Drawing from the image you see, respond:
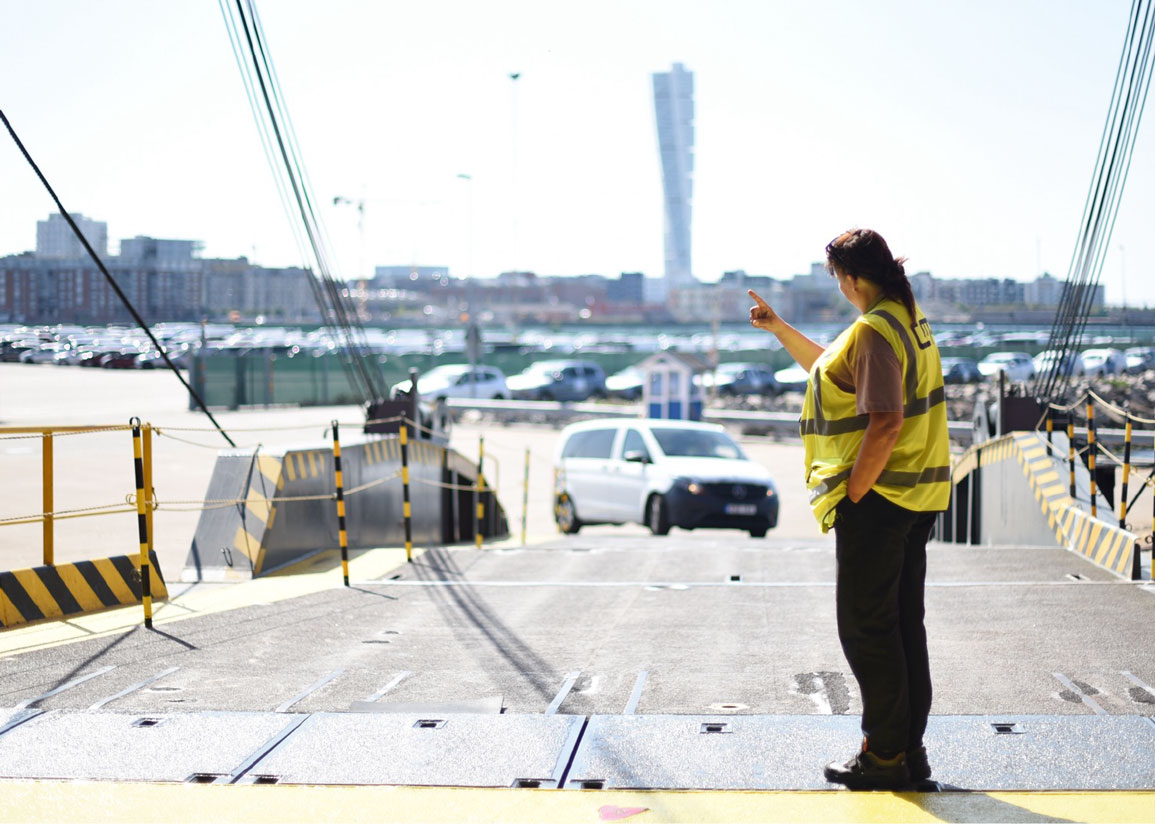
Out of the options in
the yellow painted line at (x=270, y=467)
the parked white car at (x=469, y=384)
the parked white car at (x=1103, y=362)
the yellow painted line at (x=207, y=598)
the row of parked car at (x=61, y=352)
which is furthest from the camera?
the parked white car at (x=1103, y=362)

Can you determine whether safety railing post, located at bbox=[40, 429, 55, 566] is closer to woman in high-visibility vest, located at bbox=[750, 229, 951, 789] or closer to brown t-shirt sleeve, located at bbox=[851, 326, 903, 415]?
woman in high-visibility vest, located at bbox=[750, 229, 951, 789]

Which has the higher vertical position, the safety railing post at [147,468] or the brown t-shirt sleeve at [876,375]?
the brown t-shirt sleeve at [876,375]

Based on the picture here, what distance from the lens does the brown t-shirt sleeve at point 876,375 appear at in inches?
144

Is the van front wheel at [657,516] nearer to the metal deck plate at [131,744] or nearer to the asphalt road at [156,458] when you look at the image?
the asphalt road at [156,458]

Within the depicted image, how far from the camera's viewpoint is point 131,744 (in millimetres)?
4480

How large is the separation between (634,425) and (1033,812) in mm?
12767

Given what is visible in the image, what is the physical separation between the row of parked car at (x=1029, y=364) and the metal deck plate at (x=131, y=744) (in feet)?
149

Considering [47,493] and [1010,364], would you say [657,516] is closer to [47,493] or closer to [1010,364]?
[47,493]

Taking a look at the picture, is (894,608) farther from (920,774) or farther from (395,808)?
(395,808)

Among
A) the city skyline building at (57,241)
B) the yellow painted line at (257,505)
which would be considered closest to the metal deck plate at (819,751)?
the yellow painted line at (257,505)

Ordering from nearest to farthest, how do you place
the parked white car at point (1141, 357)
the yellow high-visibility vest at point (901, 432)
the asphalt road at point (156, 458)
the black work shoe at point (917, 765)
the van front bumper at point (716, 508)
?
the yellow high-visibility vest at point (901, 432) < the black work shoe at point (917, 765) < the asphalt road at point (156, 458) < the van front bumper at point (716, 508) < the parked white car at point (1141, 357)

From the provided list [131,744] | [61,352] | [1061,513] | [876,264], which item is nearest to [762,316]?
[876,264]

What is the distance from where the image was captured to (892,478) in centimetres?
381

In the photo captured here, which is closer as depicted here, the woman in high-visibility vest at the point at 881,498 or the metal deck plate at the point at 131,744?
the woman in high-visibility vest at the point at 881,498
